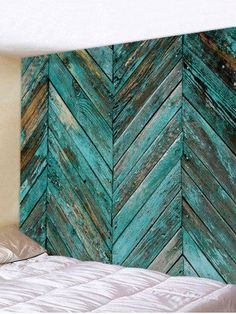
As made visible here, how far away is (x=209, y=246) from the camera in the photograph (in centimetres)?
334

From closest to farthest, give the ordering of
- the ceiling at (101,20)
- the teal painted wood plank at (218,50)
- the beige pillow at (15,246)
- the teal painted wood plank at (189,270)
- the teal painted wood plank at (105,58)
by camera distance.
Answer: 1. the ceiling at (101,20)
2. the teal painted wood plank at (218,50)
3. the teal painted wood plank at (189,270)
4. the beige pillow at (15,246)
5. the teal painted wood plank at (105,58)

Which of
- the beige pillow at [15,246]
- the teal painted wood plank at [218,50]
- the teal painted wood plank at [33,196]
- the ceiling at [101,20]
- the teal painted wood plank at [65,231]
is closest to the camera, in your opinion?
the ceiling at [101,20]

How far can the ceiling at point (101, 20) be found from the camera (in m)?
2.86

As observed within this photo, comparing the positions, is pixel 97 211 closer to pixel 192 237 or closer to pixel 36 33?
pixel 192 237

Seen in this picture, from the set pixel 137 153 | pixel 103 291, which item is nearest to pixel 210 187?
pixel 137 153

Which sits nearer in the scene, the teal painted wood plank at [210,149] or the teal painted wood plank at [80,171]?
the teal painted wood plank at [210,149]

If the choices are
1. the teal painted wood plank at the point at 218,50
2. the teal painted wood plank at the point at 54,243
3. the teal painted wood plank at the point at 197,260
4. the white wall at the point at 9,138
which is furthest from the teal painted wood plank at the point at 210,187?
the white wall at the point at 9,138

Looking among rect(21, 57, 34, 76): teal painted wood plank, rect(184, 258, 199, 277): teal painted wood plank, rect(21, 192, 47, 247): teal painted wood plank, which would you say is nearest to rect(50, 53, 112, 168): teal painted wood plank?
rect(21, 57, 34, 76): teal painted wood plank

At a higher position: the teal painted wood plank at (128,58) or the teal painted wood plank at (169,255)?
the teal painted wood plank at (128,58)

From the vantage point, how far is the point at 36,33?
346 centimetres

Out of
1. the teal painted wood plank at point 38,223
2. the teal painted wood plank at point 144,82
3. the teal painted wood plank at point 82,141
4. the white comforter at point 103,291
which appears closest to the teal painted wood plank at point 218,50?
the teal painted wood plank at point 144,82

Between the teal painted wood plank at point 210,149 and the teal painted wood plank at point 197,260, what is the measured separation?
448 millimetres

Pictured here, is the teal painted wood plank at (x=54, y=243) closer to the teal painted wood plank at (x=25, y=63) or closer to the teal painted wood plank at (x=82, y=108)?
the teal painted wood plank at (x=82, y=108)

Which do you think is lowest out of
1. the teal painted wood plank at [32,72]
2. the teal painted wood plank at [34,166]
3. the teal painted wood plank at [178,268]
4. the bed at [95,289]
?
the bed at [95,289]
